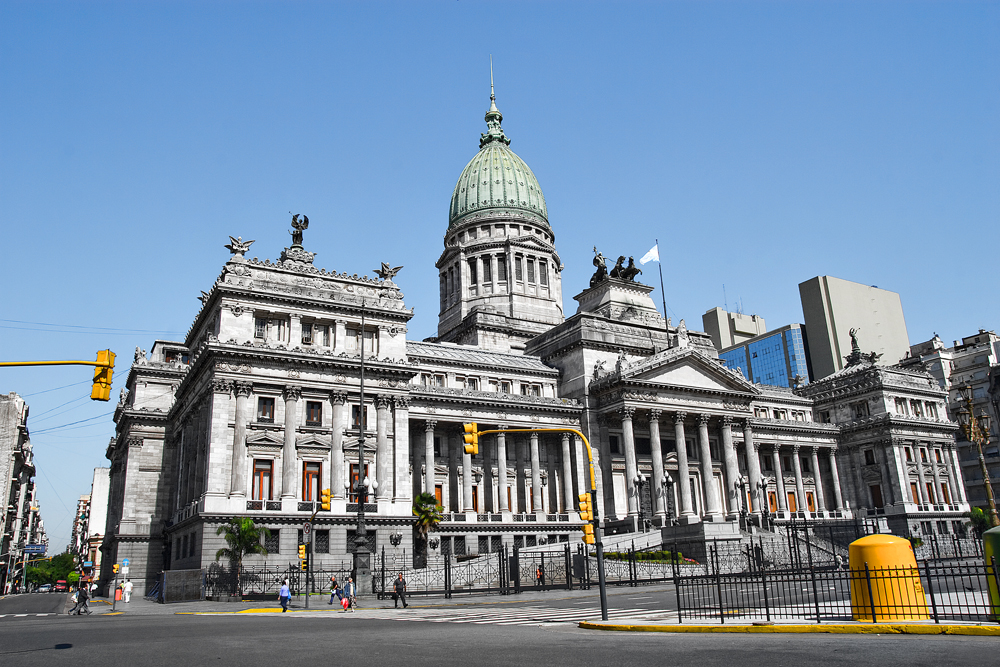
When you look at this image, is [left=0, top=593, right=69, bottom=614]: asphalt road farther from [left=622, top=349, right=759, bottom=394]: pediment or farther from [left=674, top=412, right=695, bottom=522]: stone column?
[left=674, top=412, right=695, bottom=522]: stone column

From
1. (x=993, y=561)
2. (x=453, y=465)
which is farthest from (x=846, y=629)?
(x=453, y=465)

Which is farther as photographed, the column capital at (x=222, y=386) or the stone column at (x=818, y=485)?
the stone column at (x=818, y=485)

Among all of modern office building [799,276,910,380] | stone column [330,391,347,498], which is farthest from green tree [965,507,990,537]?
stone column [330,391,347,498]

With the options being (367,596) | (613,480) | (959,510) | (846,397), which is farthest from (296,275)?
(959,510)

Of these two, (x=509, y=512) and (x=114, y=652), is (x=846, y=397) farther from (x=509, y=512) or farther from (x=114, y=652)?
(x=114, y=652)

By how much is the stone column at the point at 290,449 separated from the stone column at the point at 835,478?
194 ft

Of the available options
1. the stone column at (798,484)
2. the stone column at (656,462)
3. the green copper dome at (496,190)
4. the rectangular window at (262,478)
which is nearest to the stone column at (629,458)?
the stone column at (656,462)

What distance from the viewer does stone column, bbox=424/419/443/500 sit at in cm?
6072

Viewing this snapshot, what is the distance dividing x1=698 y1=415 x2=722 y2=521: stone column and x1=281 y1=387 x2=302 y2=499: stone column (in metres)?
35.6

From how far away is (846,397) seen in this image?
87750 mm

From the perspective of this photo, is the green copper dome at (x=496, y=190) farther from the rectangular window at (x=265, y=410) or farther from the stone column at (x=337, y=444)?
the rectangular window at (x=265, y=410)

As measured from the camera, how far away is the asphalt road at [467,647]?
1459 centimetres

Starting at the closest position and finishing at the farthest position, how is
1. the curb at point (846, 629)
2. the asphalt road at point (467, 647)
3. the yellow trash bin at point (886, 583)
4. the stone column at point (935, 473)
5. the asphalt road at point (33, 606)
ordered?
the asphalt road at point (467, 647), the curb at point (846, 629), the yellow trash bin at point (886, 583), the asphalt road at point (33, 606), the stone column at point (935, 473)

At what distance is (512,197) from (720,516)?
50.3m
